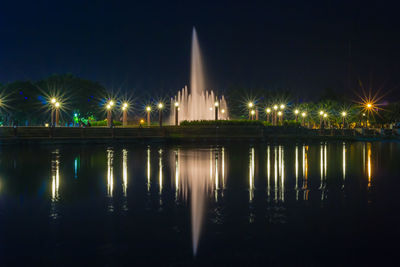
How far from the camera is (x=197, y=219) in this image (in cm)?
719

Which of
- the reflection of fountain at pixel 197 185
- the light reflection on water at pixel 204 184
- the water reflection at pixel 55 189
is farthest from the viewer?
the light reflection on water at pixel 204 184

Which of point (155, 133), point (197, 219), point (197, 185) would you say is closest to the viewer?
point (197, 219)

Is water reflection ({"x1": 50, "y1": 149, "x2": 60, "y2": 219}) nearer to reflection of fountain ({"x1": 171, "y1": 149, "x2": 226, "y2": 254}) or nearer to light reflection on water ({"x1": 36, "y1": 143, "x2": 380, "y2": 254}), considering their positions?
light reflection on water ({"x1": 36, "y1": 143, "x2": 380, "y2": 254})

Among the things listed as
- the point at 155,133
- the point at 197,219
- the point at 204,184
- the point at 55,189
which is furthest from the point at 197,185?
the point at 155,133

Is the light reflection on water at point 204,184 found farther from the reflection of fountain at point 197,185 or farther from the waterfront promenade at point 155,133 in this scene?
the waterfront promenade at point 155,133

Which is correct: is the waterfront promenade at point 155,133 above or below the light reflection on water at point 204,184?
above

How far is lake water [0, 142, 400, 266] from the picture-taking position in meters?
5.32

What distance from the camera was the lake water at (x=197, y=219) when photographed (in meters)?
5.32

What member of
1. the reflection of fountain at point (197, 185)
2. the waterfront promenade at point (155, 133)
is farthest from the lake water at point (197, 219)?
the waterfront promenade at point (155, 133)

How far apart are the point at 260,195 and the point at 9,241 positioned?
5922mm

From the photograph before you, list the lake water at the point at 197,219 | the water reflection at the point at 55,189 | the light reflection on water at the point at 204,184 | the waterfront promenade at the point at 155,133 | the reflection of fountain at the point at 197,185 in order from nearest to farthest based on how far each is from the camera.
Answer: the lake water at the point at 197,219, the reflection of fountain at the point at 197,185, the water reflection at the point at 55,189, the light reflection on water at the point at 204,184, the waterfront promenade at the point at 155,133

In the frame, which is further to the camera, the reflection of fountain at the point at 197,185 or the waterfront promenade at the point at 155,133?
the waterfront promenade at the point at 155,133

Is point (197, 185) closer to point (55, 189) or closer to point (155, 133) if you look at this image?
point (55, 189)

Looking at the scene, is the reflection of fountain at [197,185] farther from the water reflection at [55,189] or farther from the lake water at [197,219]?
the water reflection at [55,189]
